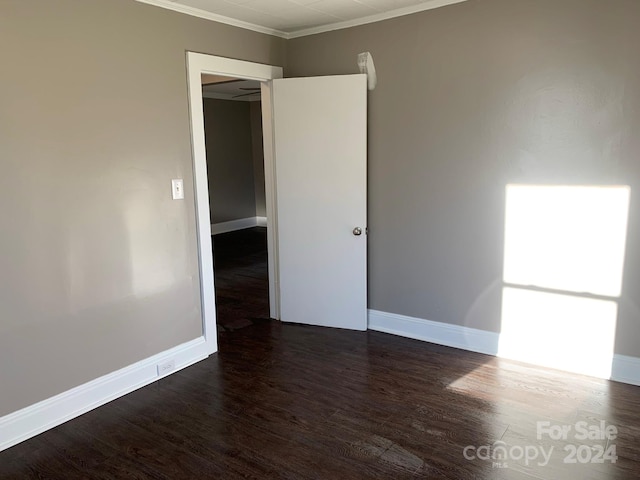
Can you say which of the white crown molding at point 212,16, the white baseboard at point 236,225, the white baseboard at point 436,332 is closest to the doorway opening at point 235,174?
the white baseboard at point 236,225

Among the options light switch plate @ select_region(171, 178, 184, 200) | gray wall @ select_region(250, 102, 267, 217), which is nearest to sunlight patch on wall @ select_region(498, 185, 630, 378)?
light switch plate @ select_region(171, 178, 184, 200)

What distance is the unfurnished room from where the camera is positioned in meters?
2.46

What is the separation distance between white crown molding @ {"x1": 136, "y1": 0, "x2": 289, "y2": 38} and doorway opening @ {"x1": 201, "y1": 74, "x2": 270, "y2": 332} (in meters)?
3.01

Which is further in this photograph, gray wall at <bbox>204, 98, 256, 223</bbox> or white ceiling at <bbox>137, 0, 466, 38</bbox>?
gray wall at <bbox>204, 98, 256, 223</bbox>

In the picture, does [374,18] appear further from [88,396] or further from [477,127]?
[88,396]

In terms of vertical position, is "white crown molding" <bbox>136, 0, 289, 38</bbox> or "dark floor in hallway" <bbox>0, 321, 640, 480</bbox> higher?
"white crown molding" <bbox>136, 0, 289, 38</bbox>

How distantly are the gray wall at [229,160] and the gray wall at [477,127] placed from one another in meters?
4.83

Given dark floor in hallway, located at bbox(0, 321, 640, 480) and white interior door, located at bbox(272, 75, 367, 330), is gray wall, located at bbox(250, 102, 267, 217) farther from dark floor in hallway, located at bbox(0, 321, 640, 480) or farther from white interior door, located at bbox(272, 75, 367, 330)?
dark floor in hallway, located at bbox(0, 321, 640, 480)

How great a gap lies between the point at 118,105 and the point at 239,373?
185 centimetres

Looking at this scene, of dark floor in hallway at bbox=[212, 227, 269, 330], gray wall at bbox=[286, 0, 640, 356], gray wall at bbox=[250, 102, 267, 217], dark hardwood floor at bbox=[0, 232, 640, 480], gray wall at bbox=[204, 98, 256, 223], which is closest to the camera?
dark hardwood floor at bbox=[0, 232, 640, 480]

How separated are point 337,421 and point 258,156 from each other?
7.41 metres

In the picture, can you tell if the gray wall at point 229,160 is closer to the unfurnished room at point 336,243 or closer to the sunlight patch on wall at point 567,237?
the unfurnished room at point 336,243

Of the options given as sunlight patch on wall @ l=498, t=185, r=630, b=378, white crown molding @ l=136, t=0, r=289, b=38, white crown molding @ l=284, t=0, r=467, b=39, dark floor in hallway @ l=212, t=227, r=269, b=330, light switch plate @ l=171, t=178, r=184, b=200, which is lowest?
dark floor in hallway @ l=212, t=227, r=269, b=330

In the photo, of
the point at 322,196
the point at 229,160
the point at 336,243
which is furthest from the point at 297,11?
the point at 229,160
